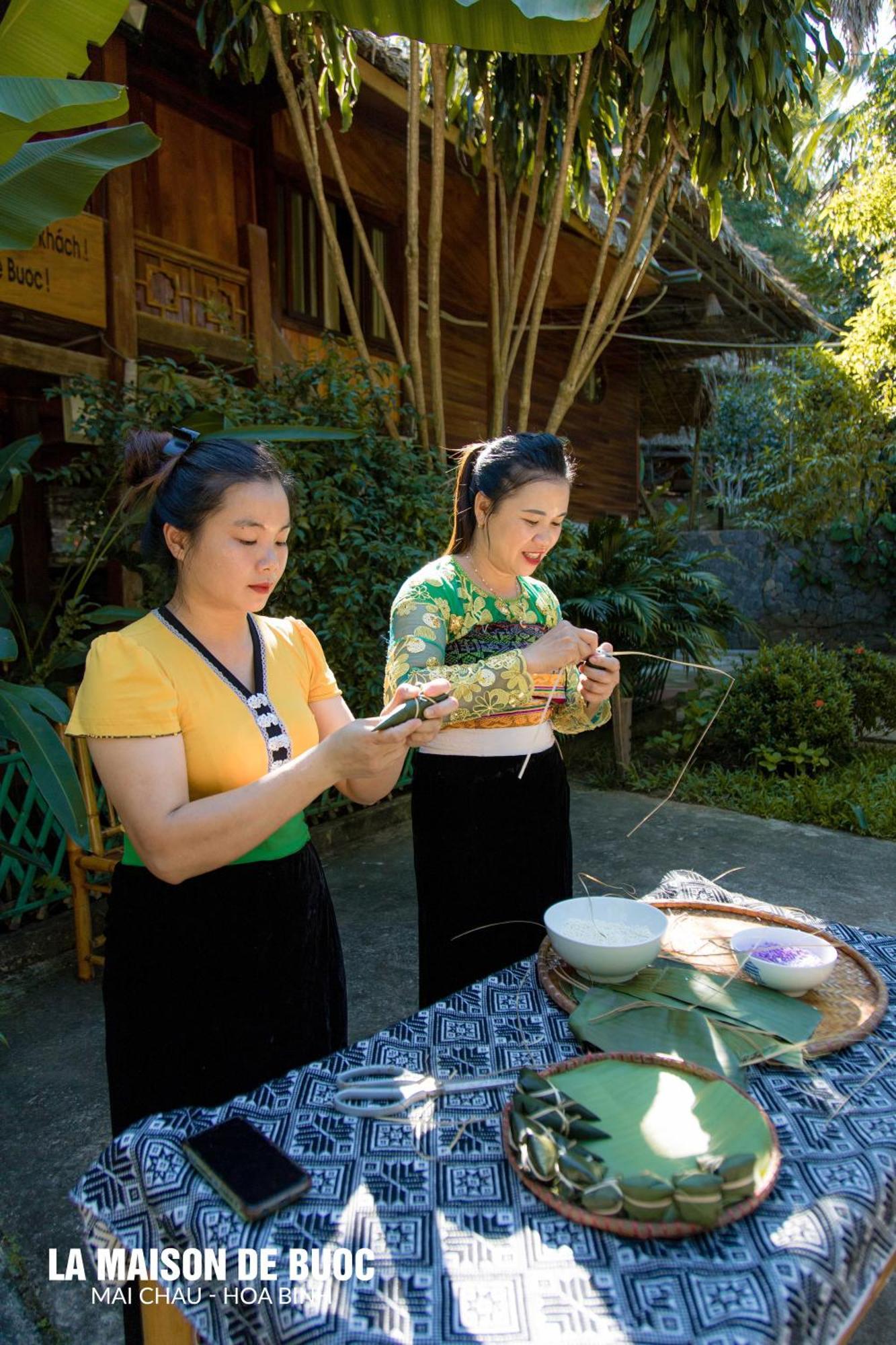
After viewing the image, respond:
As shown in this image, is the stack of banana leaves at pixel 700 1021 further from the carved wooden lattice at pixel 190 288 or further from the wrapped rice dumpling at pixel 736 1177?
the carved wooden lattice at pixel 190 288

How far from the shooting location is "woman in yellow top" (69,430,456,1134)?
129 centimetres

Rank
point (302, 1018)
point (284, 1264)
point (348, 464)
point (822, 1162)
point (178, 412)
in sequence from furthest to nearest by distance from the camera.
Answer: point (348, 464), point (178, 412), point (302, 1018), point (822, 1162), point (284, 1264)

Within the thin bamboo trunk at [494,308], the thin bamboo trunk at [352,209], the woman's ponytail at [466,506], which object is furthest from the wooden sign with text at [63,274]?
the woman's ponytail at [466,506]

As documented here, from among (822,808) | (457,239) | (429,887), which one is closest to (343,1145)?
(429,887)

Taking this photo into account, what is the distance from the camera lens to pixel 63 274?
176 inches

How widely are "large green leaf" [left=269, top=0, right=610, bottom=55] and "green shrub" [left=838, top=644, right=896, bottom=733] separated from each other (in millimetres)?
4896

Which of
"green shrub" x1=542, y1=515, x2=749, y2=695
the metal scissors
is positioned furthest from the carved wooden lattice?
the metal scissors

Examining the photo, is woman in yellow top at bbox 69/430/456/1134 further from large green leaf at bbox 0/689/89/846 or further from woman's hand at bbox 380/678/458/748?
large green leaf at bbox 0/689/89/846

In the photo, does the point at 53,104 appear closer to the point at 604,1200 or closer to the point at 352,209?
the point at 604,1200

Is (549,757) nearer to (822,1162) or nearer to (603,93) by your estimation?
(822,1162)

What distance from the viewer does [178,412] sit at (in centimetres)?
423

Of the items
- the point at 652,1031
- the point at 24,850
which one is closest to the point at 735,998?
the point at 652,1031

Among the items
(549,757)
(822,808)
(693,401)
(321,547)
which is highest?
(693,401)

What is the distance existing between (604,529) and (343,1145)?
5.83 metres
